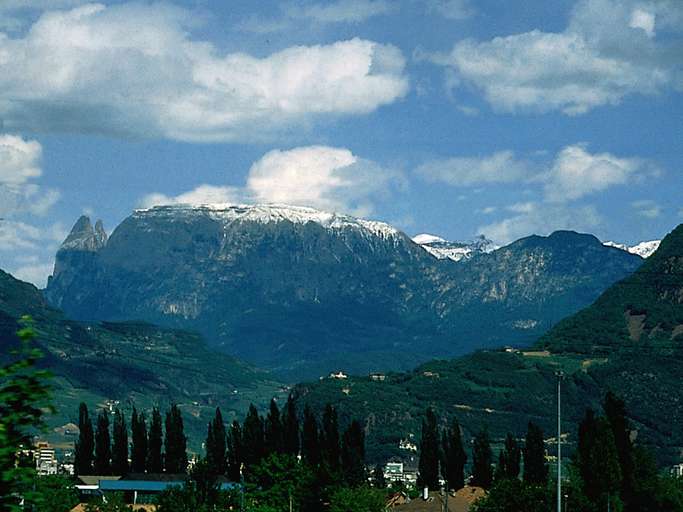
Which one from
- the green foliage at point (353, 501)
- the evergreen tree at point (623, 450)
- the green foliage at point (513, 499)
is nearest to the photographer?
the evergreen tree at point (623, 450)

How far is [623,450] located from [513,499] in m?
15.6

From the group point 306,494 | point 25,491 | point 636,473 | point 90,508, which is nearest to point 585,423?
point 636,473

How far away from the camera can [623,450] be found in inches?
6777

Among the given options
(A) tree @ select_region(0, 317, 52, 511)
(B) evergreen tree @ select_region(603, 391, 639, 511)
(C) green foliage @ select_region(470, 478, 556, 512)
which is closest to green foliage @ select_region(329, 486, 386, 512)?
(C) green foliage @ select_region(470, 478, 556, 512)

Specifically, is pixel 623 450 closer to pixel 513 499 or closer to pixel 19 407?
pixel 513 499

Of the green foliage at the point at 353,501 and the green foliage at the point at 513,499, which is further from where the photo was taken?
the green foliage at the point at 353,501

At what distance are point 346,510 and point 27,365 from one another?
146m

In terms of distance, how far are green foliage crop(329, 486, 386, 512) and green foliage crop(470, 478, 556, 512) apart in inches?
523

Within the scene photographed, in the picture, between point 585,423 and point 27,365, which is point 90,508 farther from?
point 27,365

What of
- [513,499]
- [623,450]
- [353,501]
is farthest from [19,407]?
[513,499]

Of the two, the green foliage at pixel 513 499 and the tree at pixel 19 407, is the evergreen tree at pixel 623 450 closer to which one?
the green foliage at pixel 513 499

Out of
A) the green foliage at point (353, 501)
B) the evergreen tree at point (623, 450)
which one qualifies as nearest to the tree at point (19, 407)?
the green foliage at point (353, 501)

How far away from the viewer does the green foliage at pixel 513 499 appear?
17275 centimetres

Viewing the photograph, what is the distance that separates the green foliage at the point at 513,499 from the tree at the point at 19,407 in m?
143
